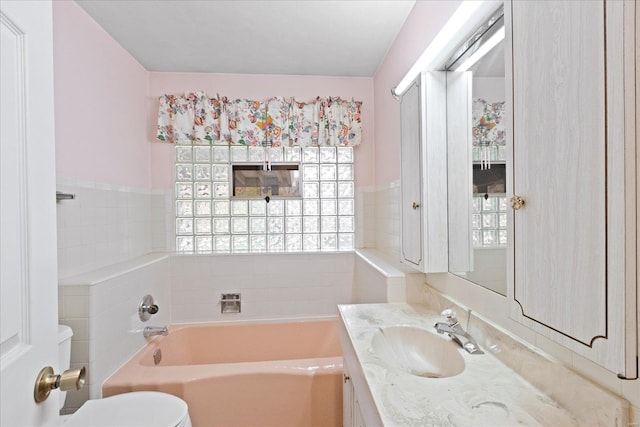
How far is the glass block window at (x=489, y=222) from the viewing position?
114 cm

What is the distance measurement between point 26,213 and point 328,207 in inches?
94.6

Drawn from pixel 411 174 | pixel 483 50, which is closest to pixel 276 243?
pixel 411 174

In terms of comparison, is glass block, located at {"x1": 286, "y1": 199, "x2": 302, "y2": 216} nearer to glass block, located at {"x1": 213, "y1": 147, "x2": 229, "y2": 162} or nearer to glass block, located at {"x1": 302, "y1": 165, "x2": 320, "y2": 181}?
glass block, located at {"x1": 302, "y1": 165, "x2": 320, "y2": 181}

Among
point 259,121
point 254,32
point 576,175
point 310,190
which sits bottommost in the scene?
point 576,175

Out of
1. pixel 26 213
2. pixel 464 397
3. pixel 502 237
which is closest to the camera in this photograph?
pixel 26 213

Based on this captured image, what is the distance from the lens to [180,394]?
5.74ft

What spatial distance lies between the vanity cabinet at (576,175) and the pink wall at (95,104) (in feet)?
6.68

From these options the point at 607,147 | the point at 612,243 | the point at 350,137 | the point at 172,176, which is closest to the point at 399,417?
the point at 612,243

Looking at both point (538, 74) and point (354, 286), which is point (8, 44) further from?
point (354, 286)

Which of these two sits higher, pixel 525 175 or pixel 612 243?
pixel 525 175

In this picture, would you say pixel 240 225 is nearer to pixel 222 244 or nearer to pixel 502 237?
pixel 222 244

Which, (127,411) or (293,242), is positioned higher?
(293,242)

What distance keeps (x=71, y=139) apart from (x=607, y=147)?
7.32 ft

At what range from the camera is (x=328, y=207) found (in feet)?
9.59
